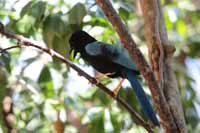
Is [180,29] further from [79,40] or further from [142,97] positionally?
[142,97]

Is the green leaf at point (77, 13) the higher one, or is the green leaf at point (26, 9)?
the green leaf at point (26, 9)

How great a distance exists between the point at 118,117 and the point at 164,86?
1.02m

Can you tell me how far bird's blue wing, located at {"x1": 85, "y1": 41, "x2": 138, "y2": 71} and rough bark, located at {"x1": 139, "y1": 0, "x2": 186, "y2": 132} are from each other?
0.37m

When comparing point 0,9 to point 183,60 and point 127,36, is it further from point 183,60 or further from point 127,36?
point 183,60

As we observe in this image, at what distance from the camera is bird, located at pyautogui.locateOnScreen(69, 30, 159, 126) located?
226 centimetres

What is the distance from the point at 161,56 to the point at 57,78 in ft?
4.37

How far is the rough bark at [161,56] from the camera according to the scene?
71.3 inches

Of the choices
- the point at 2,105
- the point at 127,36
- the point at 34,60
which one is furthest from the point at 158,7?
the point at 34,60

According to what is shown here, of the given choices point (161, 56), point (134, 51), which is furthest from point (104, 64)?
point (134, 51)

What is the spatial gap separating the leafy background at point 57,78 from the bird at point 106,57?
0.21 ft

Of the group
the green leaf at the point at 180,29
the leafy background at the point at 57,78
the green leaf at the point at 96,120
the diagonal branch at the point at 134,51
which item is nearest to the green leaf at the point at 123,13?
the leafy background at the point at 57,78

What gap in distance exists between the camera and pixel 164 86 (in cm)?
186

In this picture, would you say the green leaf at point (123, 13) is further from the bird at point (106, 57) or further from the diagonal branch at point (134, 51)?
the diagonal branch at point (134, 51)

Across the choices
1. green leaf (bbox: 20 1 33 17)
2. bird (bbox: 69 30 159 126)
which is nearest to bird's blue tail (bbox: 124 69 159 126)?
bird (bbox: 69 30 159 126)
